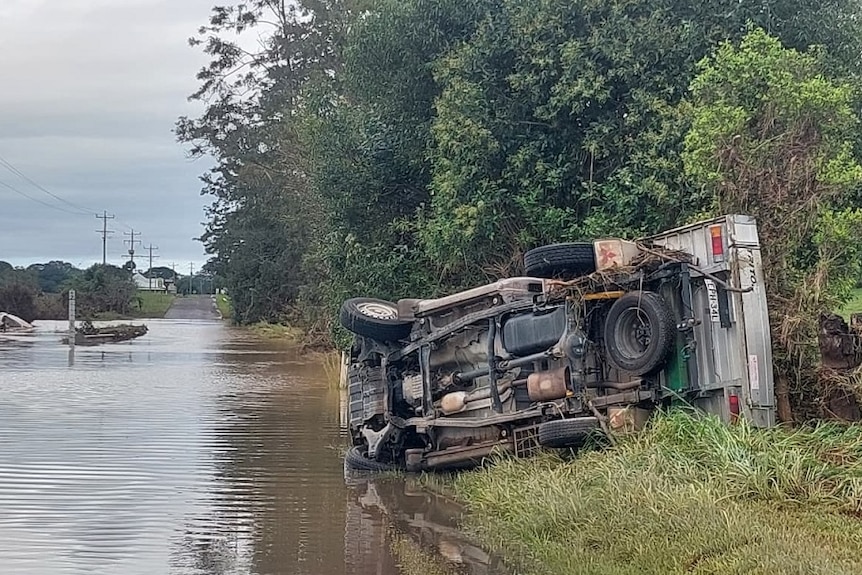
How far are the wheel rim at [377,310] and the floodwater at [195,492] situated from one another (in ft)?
6.24

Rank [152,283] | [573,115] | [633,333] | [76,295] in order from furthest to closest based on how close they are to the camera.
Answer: [152,283] → [76,295] → [573,115] → [633,333]

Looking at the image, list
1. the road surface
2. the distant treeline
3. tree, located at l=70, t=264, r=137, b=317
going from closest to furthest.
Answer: the distant treeline < tree, located at l=70, t=264, r=137, b=317 < the road surface

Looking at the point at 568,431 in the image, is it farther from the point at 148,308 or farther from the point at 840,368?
the point at 148,308

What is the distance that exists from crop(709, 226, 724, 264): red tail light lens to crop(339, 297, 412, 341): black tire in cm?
386

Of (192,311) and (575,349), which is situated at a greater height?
(192,311)

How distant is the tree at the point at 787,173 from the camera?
1053 centimetres

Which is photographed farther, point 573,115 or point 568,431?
point 573,115

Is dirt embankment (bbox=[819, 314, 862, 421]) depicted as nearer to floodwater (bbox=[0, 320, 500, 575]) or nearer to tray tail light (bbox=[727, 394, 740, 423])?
tray tail light (bbox=[727, 394, 740, 423])

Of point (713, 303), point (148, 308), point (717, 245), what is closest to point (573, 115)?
point (717, 245)

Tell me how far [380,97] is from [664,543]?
512 inches

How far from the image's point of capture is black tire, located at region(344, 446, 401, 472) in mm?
12539

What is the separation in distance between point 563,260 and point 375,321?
251cm

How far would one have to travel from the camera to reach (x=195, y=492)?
1168 centimetres

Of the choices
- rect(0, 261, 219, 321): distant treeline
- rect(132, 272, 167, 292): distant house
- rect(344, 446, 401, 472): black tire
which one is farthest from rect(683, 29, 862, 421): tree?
rect(132, 272, 167, 292): distant house
